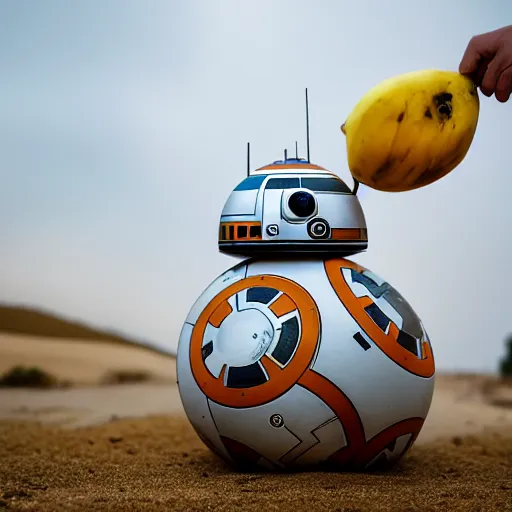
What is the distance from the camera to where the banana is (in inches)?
296

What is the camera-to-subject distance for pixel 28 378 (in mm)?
16375

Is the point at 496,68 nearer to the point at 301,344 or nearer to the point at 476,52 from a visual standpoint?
the point at 476,52

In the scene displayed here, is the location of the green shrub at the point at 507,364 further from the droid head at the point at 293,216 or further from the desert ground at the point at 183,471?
the droid head at the point at 293,216

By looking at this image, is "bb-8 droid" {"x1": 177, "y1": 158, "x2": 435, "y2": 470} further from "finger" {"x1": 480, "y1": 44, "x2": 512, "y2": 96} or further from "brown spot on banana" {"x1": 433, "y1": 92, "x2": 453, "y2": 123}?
"finger" {"x1": 480, "y1": 44, "x2": 512, "y2": 96}

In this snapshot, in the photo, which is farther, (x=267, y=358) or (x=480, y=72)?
Result: (x=480, y=72)

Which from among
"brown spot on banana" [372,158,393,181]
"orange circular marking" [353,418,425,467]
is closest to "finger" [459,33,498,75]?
"brown spot on banana" [372,158,393,181]

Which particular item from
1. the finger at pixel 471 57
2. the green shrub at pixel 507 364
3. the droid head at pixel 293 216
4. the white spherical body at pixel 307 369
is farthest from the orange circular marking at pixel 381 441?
the green shrub at pixel 507 364

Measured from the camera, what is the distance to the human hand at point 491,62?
7.39 metres

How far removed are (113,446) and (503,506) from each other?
15.5 ft

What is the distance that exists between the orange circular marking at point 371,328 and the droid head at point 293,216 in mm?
237

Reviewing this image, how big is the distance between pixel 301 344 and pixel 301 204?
114cm

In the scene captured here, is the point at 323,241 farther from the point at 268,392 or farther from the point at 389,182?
the point at 268,392

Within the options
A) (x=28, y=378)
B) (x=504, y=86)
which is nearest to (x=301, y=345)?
(x=504, y=86)

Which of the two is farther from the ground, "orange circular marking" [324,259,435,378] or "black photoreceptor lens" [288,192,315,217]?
"black photoreceptor lens" [288,192,315,217]
